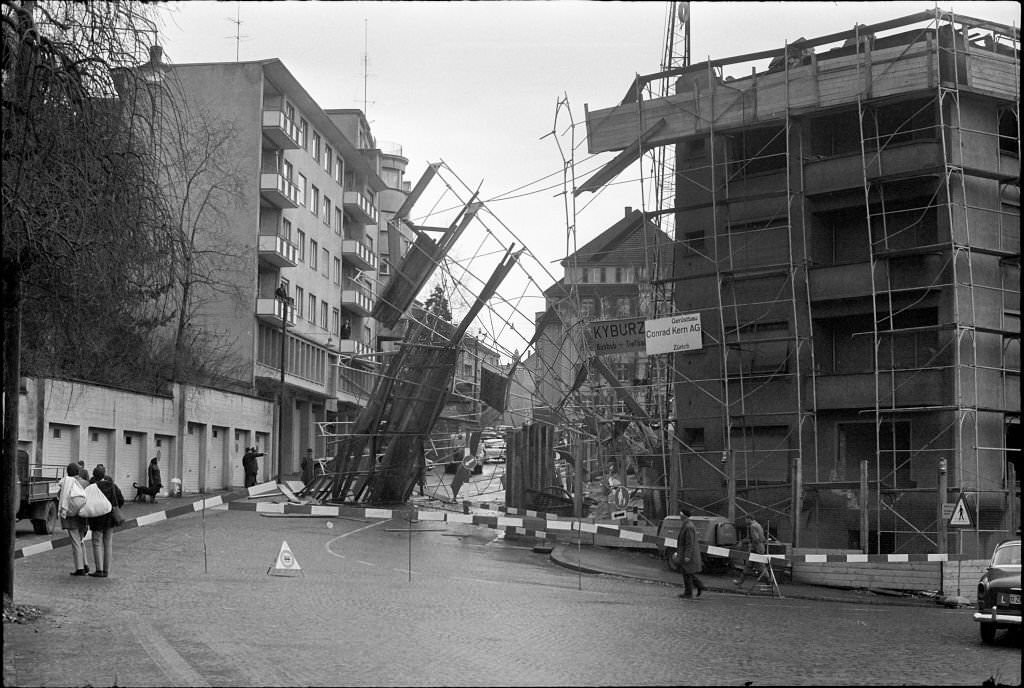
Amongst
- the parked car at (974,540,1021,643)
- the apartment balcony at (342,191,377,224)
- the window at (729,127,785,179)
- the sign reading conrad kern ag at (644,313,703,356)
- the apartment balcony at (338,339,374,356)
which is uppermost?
the apartment balcony at (342,191,377,224)

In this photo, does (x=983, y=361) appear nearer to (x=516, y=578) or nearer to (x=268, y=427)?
(x=516, y=578)

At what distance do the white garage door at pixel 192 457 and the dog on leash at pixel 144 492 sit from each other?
535 cm

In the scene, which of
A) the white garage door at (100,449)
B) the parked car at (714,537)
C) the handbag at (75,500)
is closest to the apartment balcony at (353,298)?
the white garage door at (100,449)

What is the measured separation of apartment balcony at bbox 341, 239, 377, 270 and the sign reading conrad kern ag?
4461cm

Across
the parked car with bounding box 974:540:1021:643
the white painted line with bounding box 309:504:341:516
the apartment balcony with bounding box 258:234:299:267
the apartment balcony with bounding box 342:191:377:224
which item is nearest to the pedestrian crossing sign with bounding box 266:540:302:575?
the white painted line with bounding box 309:504:341:516

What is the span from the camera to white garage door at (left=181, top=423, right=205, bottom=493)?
46312 millimetres

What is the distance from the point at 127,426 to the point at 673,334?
759 inches

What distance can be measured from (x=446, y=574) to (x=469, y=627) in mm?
7982

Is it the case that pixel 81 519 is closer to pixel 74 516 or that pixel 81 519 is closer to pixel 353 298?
pixel 74 516

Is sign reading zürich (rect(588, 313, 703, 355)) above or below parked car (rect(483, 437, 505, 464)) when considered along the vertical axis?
above

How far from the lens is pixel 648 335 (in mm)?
30344

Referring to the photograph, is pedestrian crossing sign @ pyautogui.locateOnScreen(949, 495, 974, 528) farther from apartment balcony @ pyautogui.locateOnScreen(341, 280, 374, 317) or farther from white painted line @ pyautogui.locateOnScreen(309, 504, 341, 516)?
apartment balcony @ pyautogui.locateOnScreen(341, 280, 374, 317)

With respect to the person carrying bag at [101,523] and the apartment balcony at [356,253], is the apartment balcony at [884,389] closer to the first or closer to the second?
the person carrying bag at [101,523]

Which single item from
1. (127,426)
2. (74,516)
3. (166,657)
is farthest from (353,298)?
(166,657)
